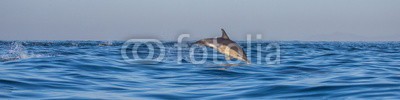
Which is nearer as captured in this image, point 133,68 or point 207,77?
point 207,77

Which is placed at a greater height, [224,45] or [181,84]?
[224,45]

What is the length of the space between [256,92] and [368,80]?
386 cm

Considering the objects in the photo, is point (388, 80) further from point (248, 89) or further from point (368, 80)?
point (248, 89)

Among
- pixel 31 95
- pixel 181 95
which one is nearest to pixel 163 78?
pixel 181 95

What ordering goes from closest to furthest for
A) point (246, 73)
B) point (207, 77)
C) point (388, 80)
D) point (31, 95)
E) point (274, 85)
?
point (31, 95)
point (274, 85)
point (388, 80)
point (207, 77)
point (246, 73)

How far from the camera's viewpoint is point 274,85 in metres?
12.2

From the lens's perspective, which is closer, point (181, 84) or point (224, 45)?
point (181, 84)

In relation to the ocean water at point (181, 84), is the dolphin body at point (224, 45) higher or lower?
higher

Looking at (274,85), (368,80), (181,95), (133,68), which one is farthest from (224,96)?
(133,68)

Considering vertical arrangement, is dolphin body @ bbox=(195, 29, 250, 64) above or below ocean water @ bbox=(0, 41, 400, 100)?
above

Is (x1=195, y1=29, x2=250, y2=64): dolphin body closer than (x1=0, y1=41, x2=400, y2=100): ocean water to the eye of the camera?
No

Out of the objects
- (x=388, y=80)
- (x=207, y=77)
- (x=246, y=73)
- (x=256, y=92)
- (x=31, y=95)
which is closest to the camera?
(x=31, y=95)

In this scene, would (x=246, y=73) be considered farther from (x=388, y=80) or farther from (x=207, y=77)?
(x=388, y=80)

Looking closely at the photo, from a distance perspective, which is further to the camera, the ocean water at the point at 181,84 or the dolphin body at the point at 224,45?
the dolphin body at the point at 224,45
